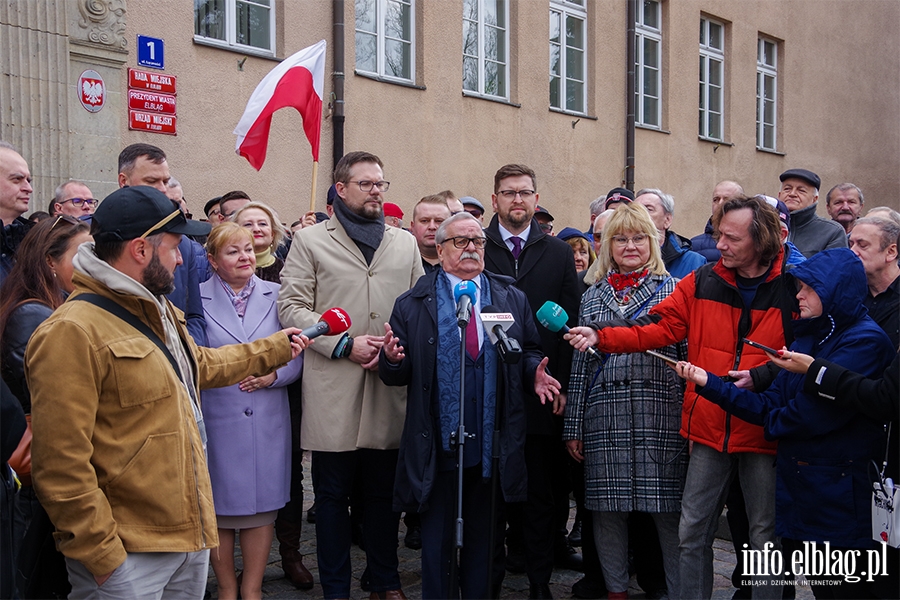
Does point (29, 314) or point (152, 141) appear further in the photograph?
point (152, 141)

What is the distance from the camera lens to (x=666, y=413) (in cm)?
478

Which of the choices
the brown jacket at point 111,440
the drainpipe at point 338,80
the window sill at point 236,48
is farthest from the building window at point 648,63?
the brown jacket at point 111,440

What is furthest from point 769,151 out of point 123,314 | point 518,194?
point 123,314

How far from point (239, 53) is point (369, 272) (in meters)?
Answer: 5.66

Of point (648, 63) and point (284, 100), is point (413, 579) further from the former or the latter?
point (648, 63)

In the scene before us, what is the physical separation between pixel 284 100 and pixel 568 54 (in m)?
8.01

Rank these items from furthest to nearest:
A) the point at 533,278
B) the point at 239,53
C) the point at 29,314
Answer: the point at 239,53 < the point at 533,278 < the point at 29,314

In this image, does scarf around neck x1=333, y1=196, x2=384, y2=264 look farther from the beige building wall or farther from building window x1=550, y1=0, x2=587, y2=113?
building window x1=550, y1=0, x2=587, y2=113

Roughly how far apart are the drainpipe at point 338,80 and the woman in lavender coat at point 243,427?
593 cm

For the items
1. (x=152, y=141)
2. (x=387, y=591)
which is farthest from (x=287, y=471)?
(x=152, y=141)

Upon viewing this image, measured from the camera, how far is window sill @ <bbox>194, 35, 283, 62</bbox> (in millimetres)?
9466

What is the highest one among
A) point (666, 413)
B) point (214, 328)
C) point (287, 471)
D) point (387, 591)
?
point (214, 328)

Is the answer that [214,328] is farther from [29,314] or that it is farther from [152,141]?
[152,141]

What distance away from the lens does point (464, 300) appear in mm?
4078
